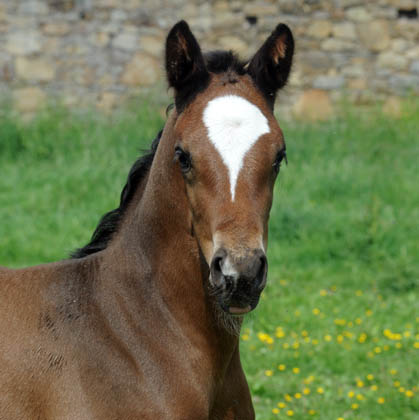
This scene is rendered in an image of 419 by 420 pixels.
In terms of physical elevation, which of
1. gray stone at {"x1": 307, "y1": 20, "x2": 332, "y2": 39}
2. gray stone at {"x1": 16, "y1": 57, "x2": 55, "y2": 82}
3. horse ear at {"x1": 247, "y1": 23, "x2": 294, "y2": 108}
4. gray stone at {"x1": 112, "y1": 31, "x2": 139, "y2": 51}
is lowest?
gray stone at {"x1": 16, "y1": 57, "x2": 55, "y2": 82}

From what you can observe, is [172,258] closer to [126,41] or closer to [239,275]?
[239,275]

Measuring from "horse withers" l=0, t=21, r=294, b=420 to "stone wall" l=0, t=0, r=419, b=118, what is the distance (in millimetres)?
8039

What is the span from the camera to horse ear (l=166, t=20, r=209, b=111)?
308 cm

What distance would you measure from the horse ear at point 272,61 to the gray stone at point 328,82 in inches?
318

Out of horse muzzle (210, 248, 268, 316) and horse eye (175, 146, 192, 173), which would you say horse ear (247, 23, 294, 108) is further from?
horse muzzle (210, 248, 268, 316)

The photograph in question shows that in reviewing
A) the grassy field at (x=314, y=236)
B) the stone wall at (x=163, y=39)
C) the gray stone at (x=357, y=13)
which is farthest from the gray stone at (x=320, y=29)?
the grassy field at (x=314, y=236)

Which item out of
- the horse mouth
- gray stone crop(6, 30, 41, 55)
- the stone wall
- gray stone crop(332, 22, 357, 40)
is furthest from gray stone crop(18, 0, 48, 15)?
the horse mouth

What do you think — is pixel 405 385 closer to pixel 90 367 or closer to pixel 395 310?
pixel 395 310

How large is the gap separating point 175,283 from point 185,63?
0.89 meters

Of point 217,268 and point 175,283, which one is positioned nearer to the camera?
point 217,268

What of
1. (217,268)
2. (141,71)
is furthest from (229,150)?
(141,71)

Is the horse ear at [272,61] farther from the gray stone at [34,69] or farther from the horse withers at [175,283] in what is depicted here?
the gray stone at [34,69]

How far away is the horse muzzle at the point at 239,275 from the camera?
8.61 ft

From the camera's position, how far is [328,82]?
1116 cm
